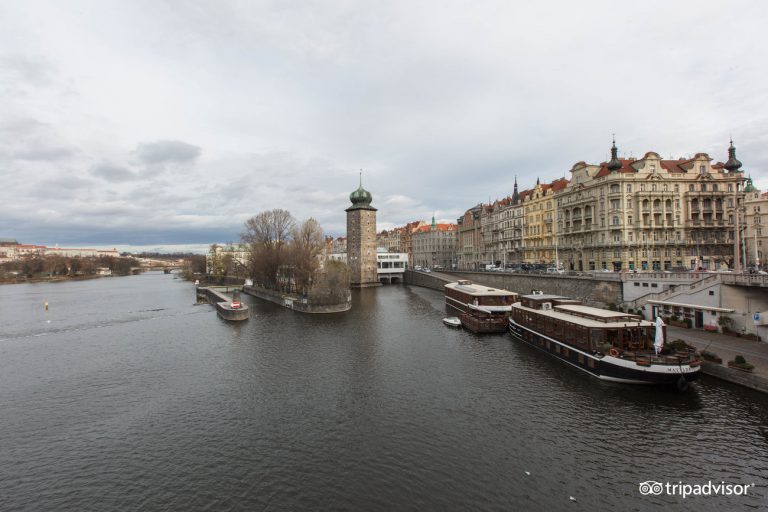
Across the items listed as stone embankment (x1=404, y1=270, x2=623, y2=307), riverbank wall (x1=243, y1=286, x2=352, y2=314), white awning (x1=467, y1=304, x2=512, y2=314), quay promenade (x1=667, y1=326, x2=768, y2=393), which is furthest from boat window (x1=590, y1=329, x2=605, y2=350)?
riverbank wall (x1=243, y1=286, x2=352, y2=314)

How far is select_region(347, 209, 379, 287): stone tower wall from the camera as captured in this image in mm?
122625

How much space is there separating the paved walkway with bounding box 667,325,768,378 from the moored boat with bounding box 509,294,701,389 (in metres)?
3.89

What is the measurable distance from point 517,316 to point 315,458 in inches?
1262

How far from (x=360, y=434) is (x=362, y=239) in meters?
103

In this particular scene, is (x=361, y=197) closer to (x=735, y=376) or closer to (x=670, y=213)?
(x=670, y=213)

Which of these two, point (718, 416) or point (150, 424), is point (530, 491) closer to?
point (718, 416)

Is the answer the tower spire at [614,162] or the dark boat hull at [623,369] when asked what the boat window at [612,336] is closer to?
the dark boat hull at [623,369]

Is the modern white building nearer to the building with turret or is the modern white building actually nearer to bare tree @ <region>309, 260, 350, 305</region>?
the building with turret

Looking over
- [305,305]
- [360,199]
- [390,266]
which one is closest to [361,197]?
[360,199]

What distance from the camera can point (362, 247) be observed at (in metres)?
123

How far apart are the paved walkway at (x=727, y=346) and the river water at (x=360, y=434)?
330 cm

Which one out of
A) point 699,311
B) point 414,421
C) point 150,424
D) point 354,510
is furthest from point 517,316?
point 150,424

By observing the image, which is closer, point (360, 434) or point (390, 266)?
point (360, 434)

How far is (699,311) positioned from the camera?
3700 cm
